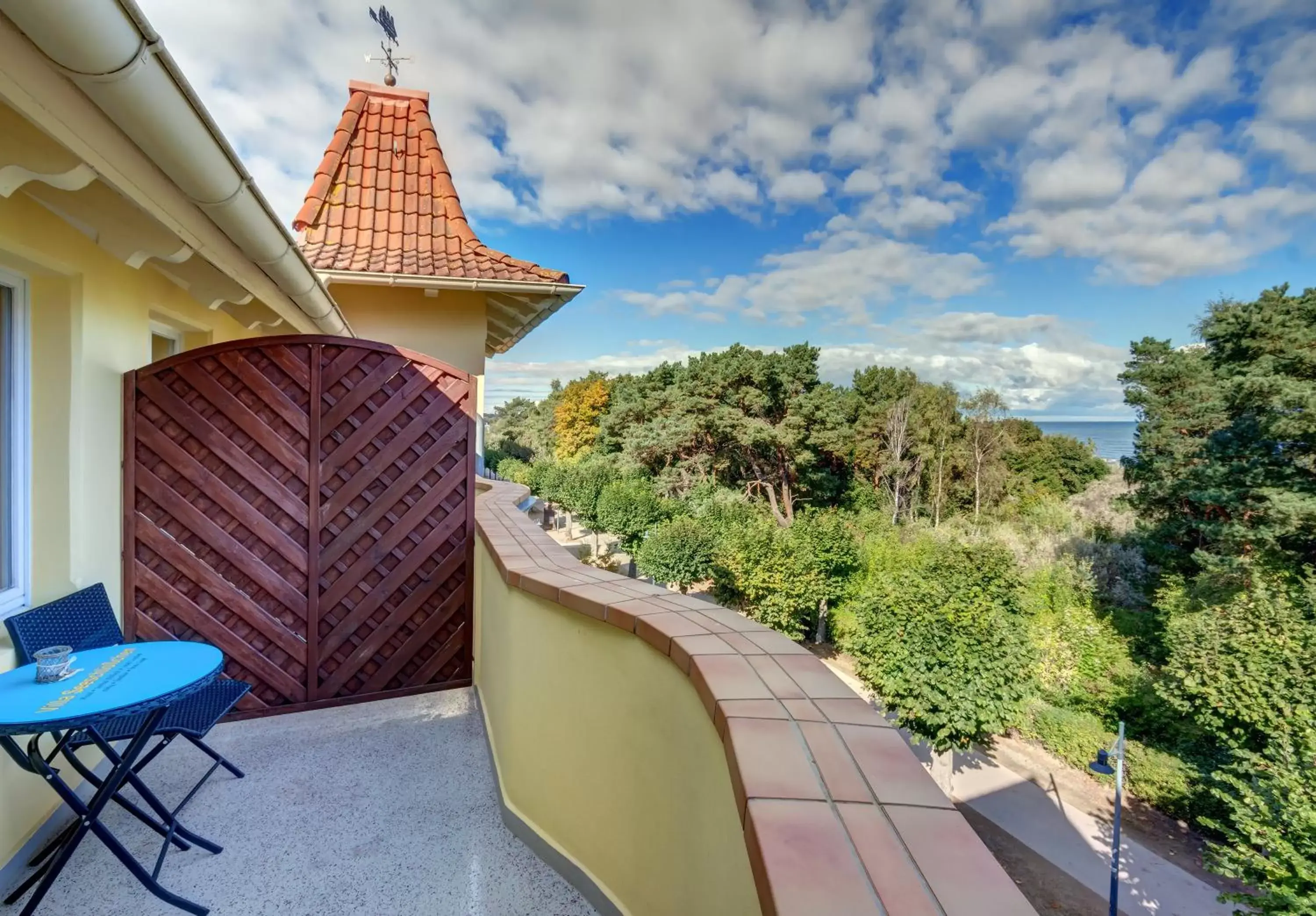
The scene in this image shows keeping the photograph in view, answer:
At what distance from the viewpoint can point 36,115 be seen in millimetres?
1357

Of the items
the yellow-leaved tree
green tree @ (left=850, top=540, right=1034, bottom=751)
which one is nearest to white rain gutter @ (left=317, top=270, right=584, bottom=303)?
green tree @ (left=850, top=540, right=1034, bottom=751)

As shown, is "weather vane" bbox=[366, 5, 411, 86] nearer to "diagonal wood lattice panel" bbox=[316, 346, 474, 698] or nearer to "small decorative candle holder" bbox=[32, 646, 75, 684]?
"diagonal wood lattice panel" bbox=[316, 346, 474, 698]

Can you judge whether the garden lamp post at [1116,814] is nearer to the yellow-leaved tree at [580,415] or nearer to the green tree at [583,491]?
the green tree at [583,491]

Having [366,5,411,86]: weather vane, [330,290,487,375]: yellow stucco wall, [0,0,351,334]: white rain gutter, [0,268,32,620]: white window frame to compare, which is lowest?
[0,268,32,620]: white window frame

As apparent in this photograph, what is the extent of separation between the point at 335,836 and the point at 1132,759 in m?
15.1

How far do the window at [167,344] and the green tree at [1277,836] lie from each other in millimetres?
11093

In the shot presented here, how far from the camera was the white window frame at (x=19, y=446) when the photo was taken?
2.43 meters

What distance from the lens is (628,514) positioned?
21344 millimetres

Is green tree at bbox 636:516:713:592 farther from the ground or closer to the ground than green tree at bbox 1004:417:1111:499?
closer to the ground

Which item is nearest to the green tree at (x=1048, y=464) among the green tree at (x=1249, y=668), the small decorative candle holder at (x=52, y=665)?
the green tree at (x=1249, y=668)

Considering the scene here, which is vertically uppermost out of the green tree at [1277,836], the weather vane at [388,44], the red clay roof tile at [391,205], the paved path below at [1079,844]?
the weather vane at [388,44]

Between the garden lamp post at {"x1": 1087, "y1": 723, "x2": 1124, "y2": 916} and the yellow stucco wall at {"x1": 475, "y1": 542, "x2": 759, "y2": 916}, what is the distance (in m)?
9.97

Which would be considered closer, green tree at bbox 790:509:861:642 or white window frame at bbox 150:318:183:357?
white window frame at bbox 150:318:183:357

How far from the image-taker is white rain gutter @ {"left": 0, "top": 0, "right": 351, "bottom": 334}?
113 centimetres
